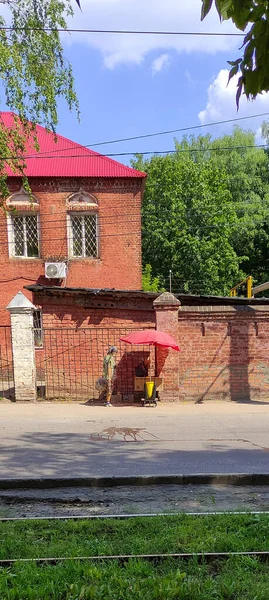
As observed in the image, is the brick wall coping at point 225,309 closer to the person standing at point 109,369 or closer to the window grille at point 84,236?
the person standing at point 109,369

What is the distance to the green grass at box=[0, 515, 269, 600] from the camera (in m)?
3.23

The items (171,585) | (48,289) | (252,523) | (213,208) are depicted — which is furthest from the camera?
(213,208)

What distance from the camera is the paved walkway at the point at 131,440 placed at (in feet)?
20.5

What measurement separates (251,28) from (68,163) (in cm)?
1758

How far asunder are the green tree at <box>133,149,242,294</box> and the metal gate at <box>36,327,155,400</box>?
1854 cm

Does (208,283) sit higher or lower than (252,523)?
higher

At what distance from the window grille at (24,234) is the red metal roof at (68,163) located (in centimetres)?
172

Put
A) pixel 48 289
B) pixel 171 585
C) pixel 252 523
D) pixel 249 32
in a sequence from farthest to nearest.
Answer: pixel 48 289 → pixel 252 523 → pixel 171 585 → pixel 249 32

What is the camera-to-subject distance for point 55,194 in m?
18.7

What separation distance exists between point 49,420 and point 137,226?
1081 centimetres

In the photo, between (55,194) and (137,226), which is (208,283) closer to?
(137,226)

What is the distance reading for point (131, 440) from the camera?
7.98m

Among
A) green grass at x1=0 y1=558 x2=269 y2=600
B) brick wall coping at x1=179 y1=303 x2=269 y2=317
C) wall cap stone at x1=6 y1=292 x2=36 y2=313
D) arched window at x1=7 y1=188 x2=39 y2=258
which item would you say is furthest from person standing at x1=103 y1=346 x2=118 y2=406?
arched window at x1=7 y1=188 x2=39 y2=258

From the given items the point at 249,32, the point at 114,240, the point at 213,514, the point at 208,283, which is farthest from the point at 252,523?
the point at 208,283
